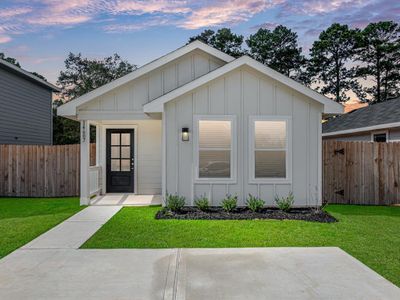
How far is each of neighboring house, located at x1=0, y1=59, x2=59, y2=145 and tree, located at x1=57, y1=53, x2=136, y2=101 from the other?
34.6 ft

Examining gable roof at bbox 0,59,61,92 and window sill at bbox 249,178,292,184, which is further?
gable roof at bbox 0,59,61,92

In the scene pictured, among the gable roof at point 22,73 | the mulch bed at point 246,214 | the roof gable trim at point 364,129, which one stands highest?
the gable roof at point 22,73

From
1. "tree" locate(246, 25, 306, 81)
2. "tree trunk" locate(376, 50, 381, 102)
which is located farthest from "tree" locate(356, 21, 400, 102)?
"tree" locate(246, 25, 306, 81)

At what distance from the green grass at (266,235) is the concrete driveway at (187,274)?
0.34 m

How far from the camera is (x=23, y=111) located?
15625 millimetres

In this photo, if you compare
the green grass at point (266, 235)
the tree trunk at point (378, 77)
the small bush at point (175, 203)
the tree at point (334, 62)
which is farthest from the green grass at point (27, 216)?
the tree trunk at point (378, 77)

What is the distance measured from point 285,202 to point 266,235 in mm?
2252

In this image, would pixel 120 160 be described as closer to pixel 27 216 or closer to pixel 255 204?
pixel 27 216

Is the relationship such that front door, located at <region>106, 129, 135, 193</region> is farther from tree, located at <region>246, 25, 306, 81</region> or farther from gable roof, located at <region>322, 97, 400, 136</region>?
tree, located at <region>246, 25, 306, 81</region>

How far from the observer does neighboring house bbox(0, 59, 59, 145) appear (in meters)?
13.9

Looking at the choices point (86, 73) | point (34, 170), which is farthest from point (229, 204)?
point (86, 73)

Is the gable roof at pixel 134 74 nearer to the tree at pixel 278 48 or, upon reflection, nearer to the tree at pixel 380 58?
the tree at pixel 278 48

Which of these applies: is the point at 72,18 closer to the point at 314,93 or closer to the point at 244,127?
the point at 244,127

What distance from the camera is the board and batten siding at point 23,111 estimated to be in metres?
14.0
